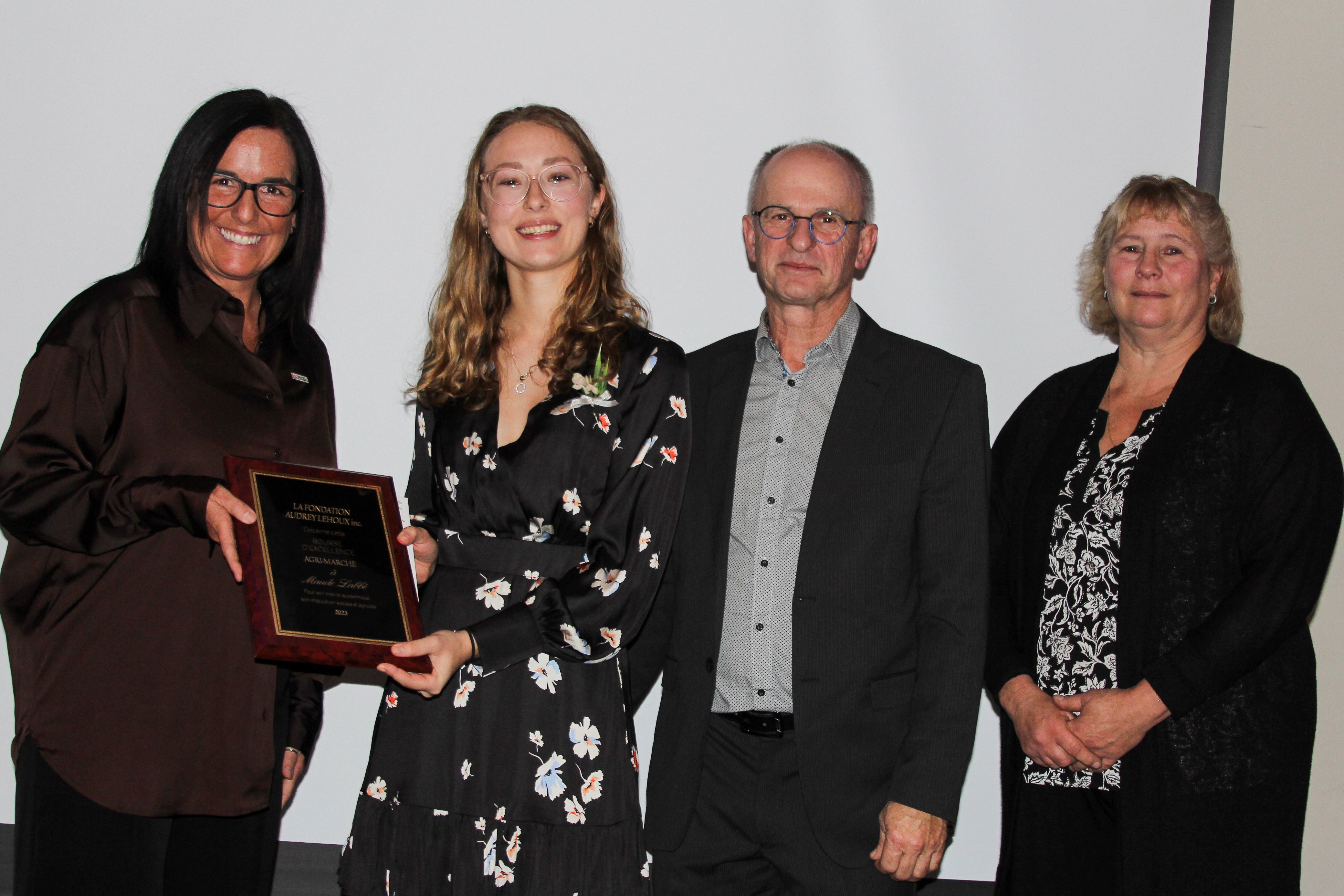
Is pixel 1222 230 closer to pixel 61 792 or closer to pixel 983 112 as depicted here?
pixel 983 112

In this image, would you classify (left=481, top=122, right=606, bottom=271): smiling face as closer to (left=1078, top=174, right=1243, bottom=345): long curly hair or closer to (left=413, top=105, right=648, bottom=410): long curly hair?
(left=413, top=105, right=648, bottom=410): long curly hair

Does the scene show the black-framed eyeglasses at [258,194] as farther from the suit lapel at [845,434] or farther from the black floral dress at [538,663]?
the suit lapel at [845,434]

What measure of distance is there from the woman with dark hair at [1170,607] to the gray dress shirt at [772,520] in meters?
0.58

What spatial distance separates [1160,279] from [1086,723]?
1.02 m

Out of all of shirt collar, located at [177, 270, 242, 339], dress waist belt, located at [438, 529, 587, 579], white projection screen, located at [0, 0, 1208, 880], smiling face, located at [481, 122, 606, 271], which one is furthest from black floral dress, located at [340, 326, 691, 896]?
white projection screen, located at [0, 0, 1208, 880]

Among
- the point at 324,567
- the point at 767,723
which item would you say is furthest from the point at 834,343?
the point at 324,567

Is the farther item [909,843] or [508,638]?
[909,843]

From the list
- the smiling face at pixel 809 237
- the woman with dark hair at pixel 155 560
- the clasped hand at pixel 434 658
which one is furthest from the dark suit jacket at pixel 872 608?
the woman with dark hair at pixel 155 560

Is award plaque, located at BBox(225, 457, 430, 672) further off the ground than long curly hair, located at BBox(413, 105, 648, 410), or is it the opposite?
long curly hair, located at BBox(413, 105, 648, 410)

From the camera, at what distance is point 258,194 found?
91.4 inches

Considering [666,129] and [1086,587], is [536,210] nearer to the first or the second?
[666,129]

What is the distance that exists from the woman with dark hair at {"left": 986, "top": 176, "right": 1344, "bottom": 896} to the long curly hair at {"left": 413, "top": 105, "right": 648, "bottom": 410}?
112cm

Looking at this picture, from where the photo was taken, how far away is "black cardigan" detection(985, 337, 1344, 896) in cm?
229

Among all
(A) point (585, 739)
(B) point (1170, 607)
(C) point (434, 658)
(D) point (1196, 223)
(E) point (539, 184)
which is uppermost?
(D) point (1196, 223)
